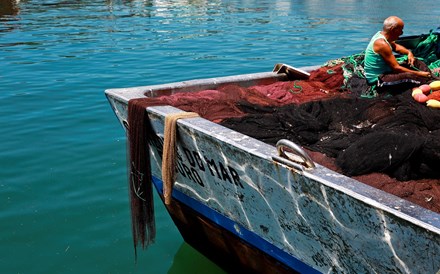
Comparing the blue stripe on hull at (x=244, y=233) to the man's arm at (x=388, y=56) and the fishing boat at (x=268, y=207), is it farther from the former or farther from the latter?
the man's arm at (x=388, y=56)

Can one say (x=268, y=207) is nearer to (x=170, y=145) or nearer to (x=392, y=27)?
(x=170, y=145)

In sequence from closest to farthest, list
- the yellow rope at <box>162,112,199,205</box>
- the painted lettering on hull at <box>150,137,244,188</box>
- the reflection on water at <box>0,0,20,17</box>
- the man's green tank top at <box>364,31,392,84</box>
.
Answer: the painted lettering on hull at <box>150,137,244,188</box> < the yellow rope at <box>162,112,199,205</box> < the man's green tank top at <box>364,31,392,84</box> < the reflection on water at <box>0,0,20,17</box>

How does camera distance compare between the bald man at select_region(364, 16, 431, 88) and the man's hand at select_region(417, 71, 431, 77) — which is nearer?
the bald man at select_region(364, 16, 431, 88)

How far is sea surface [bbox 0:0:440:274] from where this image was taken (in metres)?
5.18

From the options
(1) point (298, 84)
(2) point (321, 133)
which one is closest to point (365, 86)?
(1) point (298, 84)

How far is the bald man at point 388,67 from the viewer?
5176 mm

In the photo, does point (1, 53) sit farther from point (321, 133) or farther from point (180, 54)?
point (321, 133)

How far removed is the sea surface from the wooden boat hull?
952 millimetres

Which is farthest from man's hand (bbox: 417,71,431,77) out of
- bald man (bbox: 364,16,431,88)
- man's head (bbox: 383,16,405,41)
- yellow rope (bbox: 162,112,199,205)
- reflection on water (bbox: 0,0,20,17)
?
reflection on water (bbox: 0,0,20,17)

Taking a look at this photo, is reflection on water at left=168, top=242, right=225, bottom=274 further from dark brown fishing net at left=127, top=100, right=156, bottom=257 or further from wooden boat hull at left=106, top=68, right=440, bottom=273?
dark brown fishing net at left=127, top=100, right=156, bottom=257

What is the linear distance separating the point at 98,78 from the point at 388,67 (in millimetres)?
A: 7627

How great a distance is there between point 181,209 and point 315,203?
1873 millimetres

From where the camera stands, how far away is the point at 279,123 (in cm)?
412

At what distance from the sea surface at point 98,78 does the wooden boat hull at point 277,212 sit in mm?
952
